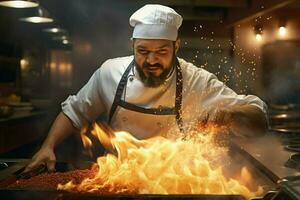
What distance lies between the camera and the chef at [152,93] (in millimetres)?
2766

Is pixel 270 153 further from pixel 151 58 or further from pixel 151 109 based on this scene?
pixel 151 58

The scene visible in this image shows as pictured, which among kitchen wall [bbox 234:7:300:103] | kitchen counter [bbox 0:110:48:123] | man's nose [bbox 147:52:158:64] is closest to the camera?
man's nose [bbox 147:52:158:64]

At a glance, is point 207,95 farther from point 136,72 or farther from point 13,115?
point 13,115

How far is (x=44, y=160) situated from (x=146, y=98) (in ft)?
3.08

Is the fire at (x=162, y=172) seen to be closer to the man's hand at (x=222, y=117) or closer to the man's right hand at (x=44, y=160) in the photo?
the man's hand at (x=222, y=117)

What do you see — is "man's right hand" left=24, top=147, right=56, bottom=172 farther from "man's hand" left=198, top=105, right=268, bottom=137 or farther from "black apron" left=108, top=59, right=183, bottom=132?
"man's hand" left=198, top=105, right=268, bottom=137

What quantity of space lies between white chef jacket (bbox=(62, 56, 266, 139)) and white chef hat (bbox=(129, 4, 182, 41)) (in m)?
0.33

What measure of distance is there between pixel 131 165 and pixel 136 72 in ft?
3.58

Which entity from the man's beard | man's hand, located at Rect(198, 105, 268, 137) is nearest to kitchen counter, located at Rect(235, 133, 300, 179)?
man's hand, located at Rect(198, 105, 268, 137)

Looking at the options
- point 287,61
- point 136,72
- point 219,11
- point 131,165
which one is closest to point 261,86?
point 287,61

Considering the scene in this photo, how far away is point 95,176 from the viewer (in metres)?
1.99

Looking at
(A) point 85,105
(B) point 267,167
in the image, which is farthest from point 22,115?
(B) point 267,167

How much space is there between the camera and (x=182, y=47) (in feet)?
22.2

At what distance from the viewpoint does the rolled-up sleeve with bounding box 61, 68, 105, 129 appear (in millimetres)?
2979
